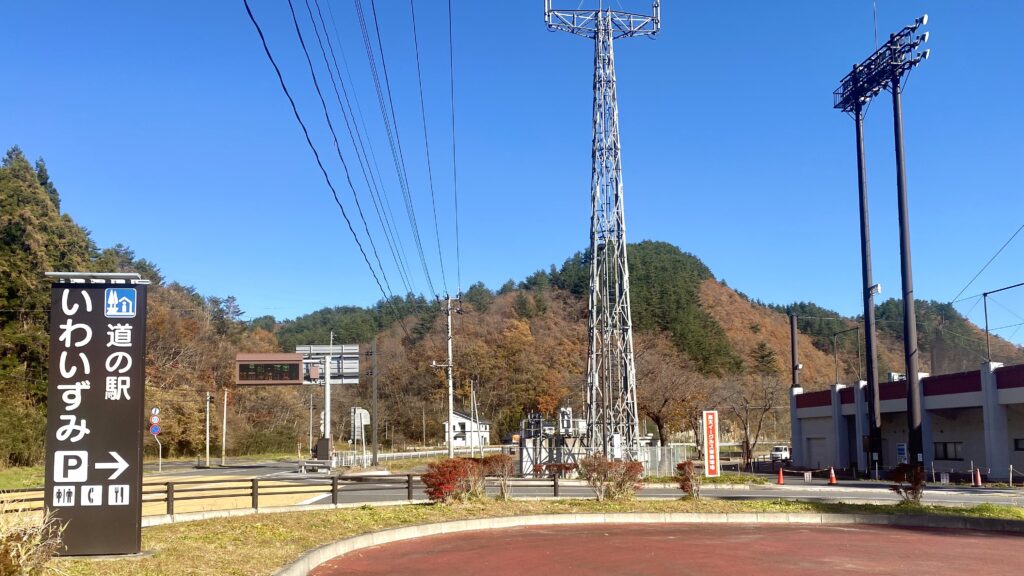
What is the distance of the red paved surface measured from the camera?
501 inches

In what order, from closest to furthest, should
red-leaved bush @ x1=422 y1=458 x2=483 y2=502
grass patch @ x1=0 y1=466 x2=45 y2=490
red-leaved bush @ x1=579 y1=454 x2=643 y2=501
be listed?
red-leaved bush @ x1=422 y1=458 x2=483 y2=502 < red-leaved bush @ x1=579 y1=454 x2=643 y2=501 < grass patch @ x1=0 y1=466 x2=45 y2=490

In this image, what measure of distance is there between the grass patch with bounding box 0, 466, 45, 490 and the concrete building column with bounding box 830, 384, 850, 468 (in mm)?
41272

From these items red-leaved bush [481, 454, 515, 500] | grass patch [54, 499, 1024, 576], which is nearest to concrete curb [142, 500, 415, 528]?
grass patch [54, 499, 1024, 576]

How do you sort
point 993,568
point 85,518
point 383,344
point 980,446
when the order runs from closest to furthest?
point 85,518
point 993,568
point 980,446
point 383,344

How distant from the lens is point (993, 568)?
42.1 ft

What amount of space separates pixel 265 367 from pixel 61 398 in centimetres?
3566

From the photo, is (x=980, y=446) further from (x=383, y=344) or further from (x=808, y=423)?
(x=383, y=344)

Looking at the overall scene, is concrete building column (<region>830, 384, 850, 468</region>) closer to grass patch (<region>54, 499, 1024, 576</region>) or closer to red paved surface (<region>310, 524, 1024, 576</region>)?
grass patch (<region>54, 499, 1024, 576</region>)

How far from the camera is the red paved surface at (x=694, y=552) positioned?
12727 mm

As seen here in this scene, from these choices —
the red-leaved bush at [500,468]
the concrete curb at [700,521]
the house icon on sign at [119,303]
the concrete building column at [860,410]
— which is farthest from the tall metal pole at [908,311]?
the house icon on sign at [119,303]

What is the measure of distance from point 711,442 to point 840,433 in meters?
19.4

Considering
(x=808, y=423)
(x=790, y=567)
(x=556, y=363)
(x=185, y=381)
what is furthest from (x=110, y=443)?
(x=556, y=363)

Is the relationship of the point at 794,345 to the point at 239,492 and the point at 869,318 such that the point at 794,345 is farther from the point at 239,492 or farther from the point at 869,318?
the point at 239,492

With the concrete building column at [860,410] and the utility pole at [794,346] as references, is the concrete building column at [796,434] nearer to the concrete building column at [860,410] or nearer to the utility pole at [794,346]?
the utility pole at [794,346]
